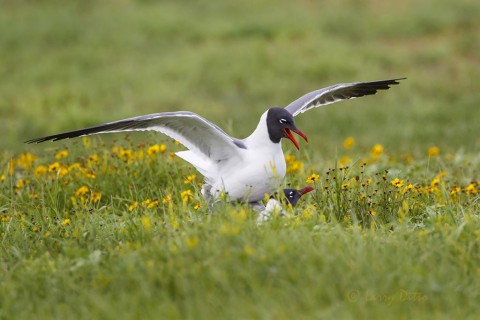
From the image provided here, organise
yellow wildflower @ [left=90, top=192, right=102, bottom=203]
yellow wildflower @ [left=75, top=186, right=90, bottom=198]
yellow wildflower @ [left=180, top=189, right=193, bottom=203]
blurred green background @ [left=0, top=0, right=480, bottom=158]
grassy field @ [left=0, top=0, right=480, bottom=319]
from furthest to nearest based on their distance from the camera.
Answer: blurred green background @ [left=0, top=0, right=480, bottom=158] < yellow wildflower @ [left=75, top=186, right=90, bottom=198] < yellow wildflower @ [left=90, top=192, right=102, bottom=203] < yellow wildflower @ [left=180, top=189, right=193, bottom=203] < grassy field @ [left=0, top=0, right=480, bottom=319]

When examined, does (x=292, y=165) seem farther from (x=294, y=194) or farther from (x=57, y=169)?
(x=57, y=169)

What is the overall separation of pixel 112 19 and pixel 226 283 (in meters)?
14.6

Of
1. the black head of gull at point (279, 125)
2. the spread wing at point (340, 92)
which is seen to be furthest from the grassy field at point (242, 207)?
the spread wing at point (340, 92)

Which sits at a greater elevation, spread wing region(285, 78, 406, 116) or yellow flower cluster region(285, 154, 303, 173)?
spread wing region(285, 78, 406, 116)

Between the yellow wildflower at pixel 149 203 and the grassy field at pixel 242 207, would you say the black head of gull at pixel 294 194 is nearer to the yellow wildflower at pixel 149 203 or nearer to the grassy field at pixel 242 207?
the grassy field at pixel 242 207

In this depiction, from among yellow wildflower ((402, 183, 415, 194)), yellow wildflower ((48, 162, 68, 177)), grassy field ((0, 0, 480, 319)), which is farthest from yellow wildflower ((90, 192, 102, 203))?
yellow wildflower ((402, 183, 415, 194))

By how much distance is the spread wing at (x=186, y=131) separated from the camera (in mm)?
5422

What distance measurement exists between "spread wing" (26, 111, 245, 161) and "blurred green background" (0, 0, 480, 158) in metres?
4.83

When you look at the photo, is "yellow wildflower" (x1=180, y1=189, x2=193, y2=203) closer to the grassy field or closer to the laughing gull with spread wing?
the grassy field

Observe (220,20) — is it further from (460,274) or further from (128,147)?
(460,274)

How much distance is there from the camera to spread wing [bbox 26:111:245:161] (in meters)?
5.42

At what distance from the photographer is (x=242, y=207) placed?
5152mm

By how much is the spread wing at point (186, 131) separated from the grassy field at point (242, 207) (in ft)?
0.89

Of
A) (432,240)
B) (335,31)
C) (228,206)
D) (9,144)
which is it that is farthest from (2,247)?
(335,31)
